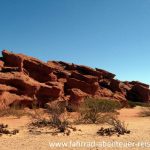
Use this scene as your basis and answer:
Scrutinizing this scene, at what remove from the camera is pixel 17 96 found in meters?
30.6

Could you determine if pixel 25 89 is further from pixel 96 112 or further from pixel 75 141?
pixel 75 141

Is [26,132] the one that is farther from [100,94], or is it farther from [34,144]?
[100,94]

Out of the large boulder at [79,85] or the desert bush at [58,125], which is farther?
the large boulder at [79,85]

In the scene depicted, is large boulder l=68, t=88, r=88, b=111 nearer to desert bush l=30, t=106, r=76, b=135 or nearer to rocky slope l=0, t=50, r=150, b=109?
rocky slope l=0, t=50, r=150, b=109

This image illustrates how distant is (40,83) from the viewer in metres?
34.0

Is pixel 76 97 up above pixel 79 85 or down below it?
below

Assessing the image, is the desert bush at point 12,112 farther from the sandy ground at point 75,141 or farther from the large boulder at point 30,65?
the sandy ground at point 75,141

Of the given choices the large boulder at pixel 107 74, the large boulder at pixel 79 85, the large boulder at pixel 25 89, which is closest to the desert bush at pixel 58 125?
the large boulder at pixel 25 89

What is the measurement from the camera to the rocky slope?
30834mm

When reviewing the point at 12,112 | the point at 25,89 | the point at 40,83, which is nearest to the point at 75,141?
the point at 12,112

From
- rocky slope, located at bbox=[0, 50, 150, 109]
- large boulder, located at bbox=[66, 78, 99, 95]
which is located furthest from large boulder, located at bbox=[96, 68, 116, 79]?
large boulder, located at bbox=[66, 78, 99, 95]

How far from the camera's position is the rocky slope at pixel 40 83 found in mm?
30834

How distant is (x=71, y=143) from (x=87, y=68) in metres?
34.7

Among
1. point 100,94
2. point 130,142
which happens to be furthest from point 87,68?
point 130,142
